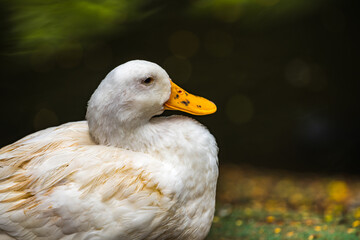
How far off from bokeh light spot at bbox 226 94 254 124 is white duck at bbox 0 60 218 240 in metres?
1.64

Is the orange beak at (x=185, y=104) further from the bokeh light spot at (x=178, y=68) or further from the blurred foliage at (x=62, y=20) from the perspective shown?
the bokeh light spot at (x=178, y=68)

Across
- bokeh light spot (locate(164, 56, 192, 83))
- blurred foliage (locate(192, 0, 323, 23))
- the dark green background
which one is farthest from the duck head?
bokeh light spot (locate(164, 56, 192, 83))

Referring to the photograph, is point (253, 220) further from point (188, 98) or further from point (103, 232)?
point (103, 232)

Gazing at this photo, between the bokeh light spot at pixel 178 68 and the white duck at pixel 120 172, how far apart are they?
124 centimetres

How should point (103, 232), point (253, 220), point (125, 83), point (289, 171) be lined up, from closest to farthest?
point (103, 232), point (125, 83), point (253, 220), point (289, 171)

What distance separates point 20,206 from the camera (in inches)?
59.1

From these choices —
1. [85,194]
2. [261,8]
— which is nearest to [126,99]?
[85,194]

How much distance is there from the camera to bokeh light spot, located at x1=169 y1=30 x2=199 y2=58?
9.66 ft

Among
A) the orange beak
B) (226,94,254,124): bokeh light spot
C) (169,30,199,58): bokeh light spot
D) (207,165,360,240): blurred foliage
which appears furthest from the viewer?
(226,94,254,124): bokeh light spot

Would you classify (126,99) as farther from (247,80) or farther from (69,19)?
(247,80)

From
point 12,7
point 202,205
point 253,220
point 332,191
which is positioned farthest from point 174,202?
point 332,191

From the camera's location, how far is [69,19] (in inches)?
61.0

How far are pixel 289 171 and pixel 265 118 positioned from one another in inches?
18.0

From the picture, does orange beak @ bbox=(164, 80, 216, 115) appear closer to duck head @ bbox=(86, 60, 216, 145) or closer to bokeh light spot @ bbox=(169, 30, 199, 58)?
duck head @ bbox=(86, 60, 216, 145)
